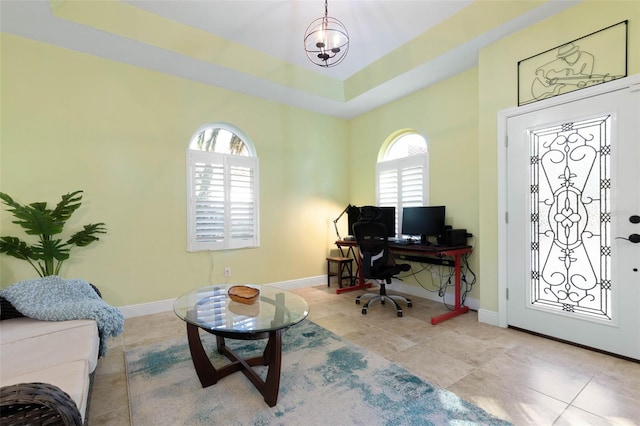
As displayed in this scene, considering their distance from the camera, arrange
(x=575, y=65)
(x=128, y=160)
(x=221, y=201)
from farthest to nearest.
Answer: (x=221, y=201), (x=128, y=160), (x=575, y=65)

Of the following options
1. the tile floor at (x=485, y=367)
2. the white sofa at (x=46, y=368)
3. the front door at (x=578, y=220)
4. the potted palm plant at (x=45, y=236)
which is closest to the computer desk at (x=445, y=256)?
the tile floor at (x=485, y=367)

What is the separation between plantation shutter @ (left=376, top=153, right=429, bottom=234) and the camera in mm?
4220

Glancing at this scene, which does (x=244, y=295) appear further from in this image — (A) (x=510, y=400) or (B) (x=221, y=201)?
(B) (x=221, y=201)

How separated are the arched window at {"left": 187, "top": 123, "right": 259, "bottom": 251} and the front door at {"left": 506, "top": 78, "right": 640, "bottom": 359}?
10.8 ft

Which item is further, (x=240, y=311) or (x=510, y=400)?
(x=240, y=311)

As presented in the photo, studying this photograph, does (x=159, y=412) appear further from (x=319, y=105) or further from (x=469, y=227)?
(x=319, y=105)

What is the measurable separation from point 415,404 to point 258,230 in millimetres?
3134

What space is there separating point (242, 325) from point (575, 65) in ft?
11.4

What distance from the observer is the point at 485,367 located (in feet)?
7.36

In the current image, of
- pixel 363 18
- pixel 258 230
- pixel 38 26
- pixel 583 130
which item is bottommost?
pixel 258 230

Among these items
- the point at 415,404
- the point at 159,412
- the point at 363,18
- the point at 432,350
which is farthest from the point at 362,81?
the point at 159,412

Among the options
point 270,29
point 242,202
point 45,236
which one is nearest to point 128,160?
point 45,236

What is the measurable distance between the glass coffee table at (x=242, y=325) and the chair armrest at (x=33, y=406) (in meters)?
0.82

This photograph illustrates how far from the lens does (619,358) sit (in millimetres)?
2344
